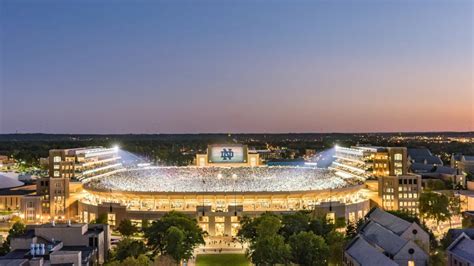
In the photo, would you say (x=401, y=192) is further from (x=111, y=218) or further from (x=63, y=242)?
(x=63, y=242)

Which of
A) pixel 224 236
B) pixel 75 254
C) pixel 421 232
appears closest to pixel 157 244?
pixel 75 254

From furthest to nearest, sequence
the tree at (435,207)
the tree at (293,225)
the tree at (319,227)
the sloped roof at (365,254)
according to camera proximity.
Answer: the tree at (435,207), the tree at (319,227), the tree at (293,225), the sloped roof at (365,254)

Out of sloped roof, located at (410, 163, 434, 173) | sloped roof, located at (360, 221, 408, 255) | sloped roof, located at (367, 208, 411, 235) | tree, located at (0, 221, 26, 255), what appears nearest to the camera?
sloped roof, located at (360, 221, 408, 255)

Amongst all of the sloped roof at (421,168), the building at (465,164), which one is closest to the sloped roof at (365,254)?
the sloped roof at (421,168)

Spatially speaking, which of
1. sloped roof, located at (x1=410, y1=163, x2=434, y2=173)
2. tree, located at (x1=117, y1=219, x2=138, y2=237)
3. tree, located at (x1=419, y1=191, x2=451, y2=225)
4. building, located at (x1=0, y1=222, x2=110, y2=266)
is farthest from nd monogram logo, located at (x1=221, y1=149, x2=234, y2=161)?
building, located at (x1=0, y1=222, x2=110, y2=266)

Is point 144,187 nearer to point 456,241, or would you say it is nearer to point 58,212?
point 58,212

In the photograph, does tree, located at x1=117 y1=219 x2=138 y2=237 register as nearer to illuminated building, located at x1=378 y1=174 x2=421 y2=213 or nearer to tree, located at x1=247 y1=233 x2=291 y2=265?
tree, located at x1=247 y1=233 x2=291 y2=265

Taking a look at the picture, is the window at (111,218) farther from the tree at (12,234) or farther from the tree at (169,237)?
the tree at (169,237)
